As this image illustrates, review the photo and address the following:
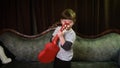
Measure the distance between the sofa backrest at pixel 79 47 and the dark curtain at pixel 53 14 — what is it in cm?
35

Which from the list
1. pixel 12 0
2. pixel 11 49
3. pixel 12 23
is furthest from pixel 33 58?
pixel 12 0

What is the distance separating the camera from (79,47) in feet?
9.70

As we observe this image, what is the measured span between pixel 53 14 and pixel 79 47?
2.46 feet

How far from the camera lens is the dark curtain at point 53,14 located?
3295mm

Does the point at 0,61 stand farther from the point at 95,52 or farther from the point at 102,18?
the point at 102,18

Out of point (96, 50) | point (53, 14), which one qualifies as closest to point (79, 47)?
point (96, 50)

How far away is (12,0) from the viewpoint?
335 cm

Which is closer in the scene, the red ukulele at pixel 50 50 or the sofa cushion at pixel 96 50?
the red ukulele at pixel 50 50

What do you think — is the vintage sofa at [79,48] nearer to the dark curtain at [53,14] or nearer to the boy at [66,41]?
the dark curtain at [53,14]

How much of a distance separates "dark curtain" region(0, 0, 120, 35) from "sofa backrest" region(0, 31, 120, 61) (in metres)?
0.35

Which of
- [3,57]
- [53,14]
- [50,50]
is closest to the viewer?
[50,50]

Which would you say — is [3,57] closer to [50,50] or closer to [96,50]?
[50,50]

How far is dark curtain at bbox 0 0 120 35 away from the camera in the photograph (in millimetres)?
3295

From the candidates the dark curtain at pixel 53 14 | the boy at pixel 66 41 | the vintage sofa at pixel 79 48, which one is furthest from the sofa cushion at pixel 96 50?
the boy at pixel 66 41
